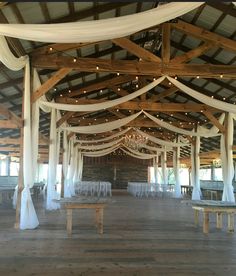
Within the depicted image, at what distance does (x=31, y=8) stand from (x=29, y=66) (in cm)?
134

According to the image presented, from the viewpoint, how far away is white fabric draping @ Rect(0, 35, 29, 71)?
473 cm

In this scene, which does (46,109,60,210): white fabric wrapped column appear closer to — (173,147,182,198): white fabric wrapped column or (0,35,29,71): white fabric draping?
(0,35,29,71): white fabric draping

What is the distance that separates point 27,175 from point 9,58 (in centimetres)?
Result: 222

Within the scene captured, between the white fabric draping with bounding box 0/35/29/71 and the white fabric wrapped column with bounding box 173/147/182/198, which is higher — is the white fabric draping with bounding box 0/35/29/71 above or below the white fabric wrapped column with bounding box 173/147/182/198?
above

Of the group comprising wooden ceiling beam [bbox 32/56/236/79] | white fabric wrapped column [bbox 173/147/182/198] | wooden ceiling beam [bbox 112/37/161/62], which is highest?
wooden ceiling beam [bbox 112/37/161/62]

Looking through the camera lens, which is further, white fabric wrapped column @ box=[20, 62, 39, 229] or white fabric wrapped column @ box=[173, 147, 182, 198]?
white fabric wrapped column @ box=[173, 147, 182, 198]

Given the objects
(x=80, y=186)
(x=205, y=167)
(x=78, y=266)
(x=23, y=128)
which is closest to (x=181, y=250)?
(x=78, y=266)

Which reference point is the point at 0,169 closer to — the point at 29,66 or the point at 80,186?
the point at 80,186

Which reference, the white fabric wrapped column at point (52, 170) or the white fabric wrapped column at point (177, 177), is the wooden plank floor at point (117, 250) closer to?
the white fabric wrapped column at point (52, 170)

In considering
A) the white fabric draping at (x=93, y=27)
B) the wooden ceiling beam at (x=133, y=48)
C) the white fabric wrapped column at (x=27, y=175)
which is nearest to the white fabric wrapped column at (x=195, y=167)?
the wooden ceiling beam at (x=133, y=48)

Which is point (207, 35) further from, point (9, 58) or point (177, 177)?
point (177, 177)

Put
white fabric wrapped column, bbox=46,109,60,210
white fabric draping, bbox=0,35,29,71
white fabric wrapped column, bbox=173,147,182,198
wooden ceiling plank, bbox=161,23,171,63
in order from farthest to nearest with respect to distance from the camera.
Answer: white fabric wrapped column, bbox=173,147,182,198
white fabric wrapped column, bbox=46,109,60,210
wooden ceiling plank, bbox=161,23,171,63
white fabric draping, bbox=0,35,29,71

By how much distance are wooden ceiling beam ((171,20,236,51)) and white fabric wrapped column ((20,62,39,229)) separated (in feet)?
11.3

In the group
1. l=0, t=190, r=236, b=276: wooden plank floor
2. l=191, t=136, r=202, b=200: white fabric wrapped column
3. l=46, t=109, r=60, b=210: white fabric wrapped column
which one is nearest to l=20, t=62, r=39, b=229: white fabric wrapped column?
l=0, t=190, r=236, b=276: wooden plank floor
